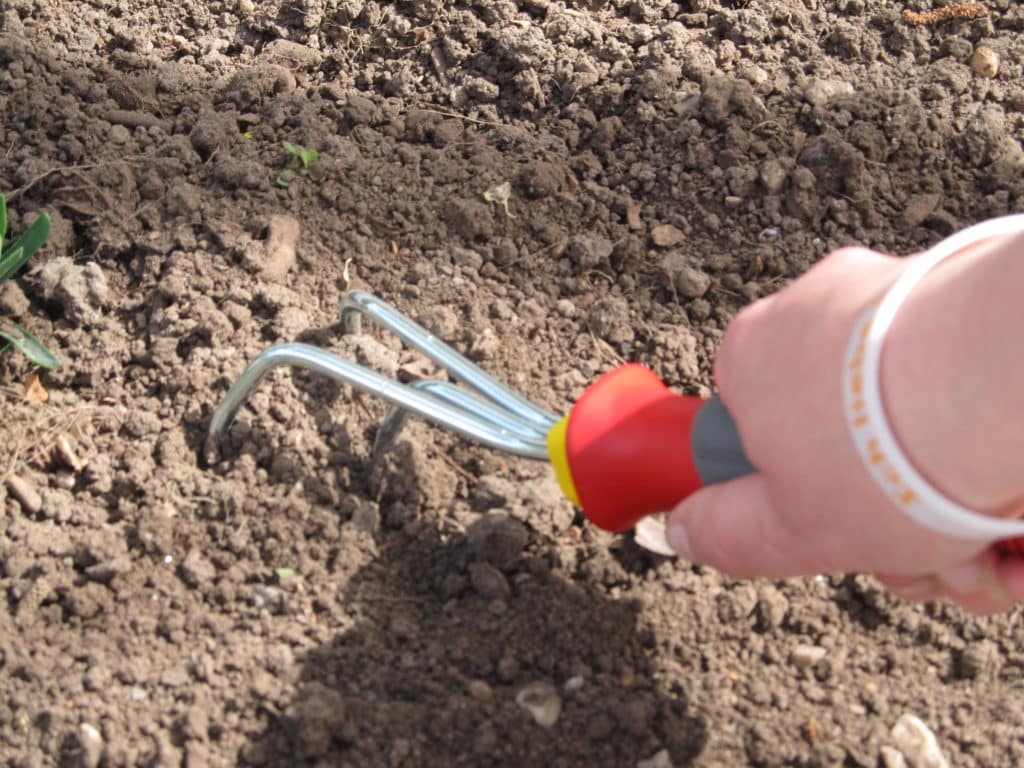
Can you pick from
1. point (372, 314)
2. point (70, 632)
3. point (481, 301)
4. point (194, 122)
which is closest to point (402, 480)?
point (372, 314)

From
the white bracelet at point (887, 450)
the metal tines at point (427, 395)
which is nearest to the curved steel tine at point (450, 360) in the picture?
the metal tines at point (427, 395)

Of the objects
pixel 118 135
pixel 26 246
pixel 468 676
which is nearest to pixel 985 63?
pixel 468 676

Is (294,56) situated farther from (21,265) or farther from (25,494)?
(25,494)

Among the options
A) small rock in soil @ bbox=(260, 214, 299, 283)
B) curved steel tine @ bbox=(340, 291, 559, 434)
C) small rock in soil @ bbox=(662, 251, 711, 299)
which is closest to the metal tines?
curved steel tine @ bbox=(340, 291, 559, 434)

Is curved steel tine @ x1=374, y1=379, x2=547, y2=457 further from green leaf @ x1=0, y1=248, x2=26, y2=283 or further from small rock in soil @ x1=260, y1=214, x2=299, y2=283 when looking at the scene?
green leaf @ x1=0, y1=248, x2=26, y2=283

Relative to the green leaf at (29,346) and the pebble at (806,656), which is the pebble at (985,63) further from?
the green leaf at (29,346)

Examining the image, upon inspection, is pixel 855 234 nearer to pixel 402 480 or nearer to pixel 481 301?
pixel 481 301
